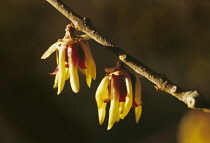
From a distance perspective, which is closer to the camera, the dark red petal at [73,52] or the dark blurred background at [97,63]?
the dark red petal at [73,52]

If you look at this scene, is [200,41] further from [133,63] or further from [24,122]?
[133,63]

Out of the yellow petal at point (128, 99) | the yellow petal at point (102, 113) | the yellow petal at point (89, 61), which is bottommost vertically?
the yellow petal at point (102, 113)

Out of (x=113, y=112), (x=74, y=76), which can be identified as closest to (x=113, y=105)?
(x=113, y=112)

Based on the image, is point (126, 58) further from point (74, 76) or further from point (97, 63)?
point (97, 63)

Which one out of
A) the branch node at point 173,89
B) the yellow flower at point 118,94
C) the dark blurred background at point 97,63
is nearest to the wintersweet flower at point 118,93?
the yellow flower at point 118,94

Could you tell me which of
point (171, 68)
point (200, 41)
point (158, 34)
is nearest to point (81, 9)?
point (158, 34)

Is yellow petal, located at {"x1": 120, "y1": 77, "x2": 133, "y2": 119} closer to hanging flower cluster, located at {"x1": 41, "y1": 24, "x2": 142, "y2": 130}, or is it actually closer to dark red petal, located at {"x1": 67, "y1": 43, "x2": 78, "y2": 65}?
hanging flower cluster, located at {"x1": 41, "y1": 24, "x2": 142, "y2": 130}

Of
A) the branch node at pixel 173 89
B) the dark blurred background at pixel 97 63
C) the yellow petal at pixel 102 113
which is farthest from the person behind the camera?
the dark blurred background at pixel 97 63

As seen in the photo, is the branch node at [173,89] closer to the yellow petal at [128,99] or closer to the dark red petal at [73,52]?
the yellow petal at [128,99]

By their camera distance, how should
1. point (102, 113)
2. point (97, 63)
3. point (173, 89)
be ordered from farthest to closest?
point (97, 63), point (102, 113), point (173, 89)
